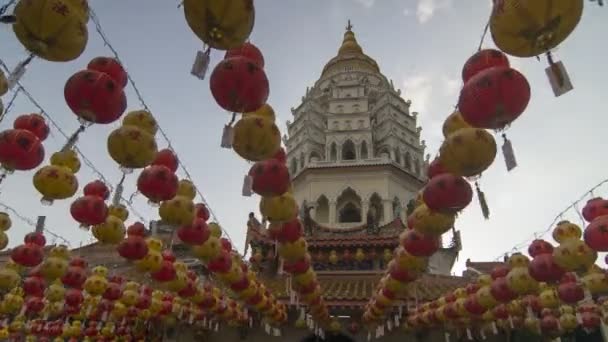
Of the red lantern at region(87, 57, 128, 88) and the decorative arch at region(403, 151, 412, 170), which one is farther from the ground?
the decorative arch at region(403, 151, 412, 170)

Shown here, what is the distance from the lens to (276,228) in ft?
18.5

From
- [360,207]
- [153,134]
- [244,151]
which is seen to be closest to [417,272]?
[244,151]

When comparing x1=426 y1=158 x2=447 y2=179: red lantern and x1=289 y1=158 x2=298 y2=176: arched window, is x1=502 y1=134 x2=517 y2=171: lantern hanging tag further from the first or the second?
x1=289 y1=158 x2=298 y2=176: arched window

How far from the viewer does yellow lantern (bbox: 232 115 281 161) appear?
3.78 metres

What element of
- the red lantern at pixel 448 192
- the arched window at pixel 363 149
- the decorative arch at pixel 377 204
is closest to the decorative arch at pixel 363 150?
the arched window at pixel 363 149

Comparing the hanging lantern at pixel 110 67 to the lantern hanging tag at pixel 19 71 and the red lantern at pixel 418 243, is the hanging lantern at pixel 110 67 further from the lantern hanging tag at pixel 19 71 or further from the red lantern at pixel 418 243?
the red lantern at pixel 418 243

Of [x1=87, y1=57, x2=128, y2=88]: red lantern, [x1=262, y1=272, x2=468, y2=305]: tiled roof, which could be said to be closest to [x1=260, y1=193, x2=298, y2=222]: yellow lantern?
[x1=87, y1=57, x2=128, y2=88]: red lantern

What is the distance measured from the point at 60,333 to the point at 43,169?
11265 millimetres

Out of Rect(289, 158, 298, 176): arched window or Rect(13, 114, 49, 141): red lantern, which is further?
Rect(289, 158, 298, 176): arched window

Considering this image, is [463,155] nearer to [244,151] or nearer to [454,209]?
[454,209]

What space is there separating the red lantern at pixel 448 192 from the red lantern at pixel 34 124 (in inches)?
197

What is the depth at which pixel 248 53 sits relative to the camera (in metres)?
3.97

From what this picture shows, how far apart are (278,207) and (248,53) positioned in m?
1.93

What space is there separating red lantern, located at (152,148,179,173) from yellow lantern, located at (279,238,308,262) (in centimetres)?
191
